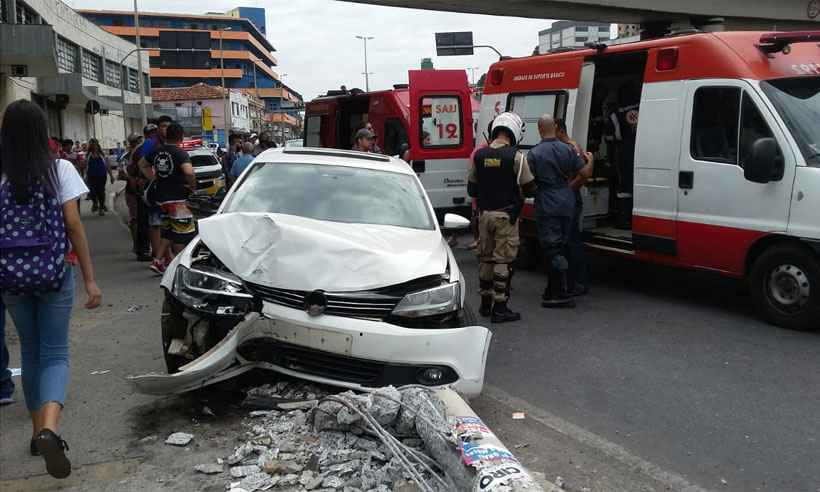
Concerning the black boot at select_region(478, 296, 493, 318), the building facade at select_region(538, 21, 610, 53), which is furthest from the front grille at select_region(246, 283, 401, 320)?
the building facade at select_region(538, 21, 610, 53)

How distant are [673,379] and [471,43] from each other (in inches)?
1033

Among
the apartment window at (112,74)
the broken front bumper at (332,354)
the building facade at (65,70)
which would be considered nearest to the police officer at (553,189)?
the broken front bumper at (332,354)

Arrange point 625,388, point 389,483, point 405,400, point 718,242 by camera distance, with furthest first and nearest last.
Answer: point 718,242 < point 625,388 < point 405,400 < point 389,483

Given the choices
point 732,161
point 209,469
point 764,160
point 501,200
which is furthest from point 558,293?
point 209,469

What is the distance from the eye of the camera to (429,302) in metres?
4.55

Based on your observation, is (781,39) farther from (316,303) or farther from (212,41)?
(212,41)

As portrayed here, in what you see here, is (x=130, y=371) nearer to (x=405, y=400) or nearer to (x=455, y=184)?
(x=405, y=400)

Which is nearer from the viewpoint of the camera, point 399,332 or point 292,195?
point 399,332

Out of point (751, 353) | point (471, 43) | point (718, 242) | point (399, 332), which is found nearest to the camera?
point (399, 332)

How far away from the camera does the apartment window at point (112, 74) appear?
5497 centimetres

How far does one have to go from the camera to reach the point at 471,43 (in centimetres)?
3011

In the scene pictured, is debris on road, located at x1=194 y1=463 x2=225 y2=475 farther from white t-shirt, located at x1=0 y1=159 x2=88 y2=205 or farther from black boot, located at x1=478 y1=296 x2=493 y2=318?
black boot, located at x1=478 y1=296 x2=493 y2=318

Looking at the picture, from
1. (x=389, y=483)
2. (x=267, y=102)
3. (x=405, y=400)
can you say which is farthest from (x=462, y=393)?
(x=267, y=102)

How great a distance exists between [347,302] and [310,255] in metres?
0.39
